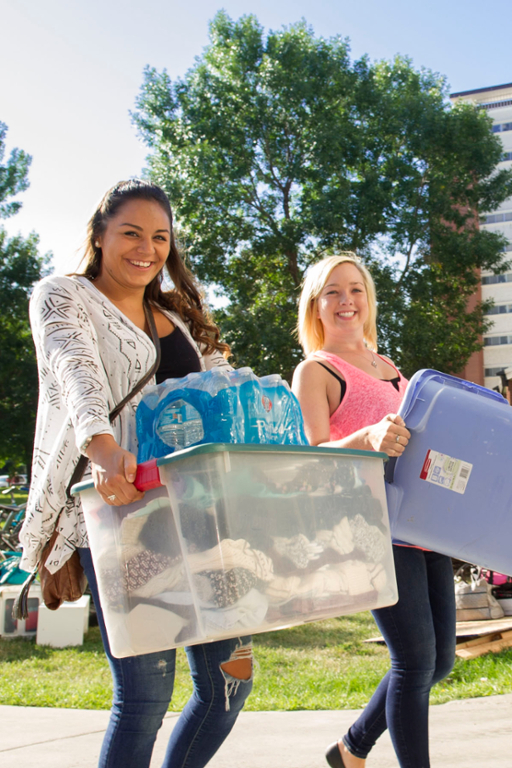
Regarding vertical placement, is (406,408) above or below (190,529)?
above

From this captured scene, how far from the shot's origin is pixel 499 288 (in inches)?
1451

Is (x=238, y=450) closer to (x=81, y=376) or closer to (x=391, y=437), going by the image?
(x=81, y=376)

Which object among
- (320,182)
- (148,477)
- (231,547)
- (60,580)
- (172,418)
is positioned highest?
(320,182)

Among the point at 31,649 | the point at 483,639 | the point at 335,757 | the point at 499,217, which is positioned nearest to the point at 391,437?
the point at 335,757

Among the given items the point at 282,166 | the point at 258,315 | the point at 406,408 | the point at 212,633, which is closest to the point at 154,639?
the point at 212,633

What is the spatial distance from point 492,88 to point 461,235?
2198cm

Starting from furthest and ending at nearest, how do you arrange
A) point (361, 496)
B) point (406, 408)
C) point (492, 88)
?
point (492, 88) → point (406, 408) → point (361, 496)

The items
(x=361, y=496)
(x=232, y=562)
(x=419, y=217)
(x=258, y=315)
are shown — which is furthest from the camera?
(x=419, y=217)

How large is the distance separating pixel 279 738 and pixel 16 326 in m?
15.4

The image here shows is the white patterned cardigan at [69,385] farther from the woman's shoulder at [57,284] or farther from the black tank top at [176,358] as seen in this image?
the black tank top at [176,358]

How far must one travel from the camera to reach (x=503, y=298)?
3653 centimetres

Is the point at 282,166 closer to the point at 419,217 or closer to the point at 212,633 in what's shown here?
the point at 419,217

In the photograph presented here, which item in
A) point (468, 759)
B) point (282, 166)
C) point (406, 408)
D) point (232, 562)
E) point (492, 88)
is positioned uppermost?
point (492, 88)

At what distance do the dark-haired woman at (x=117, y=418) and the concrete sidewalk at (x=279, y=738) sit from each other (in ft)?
4.30
